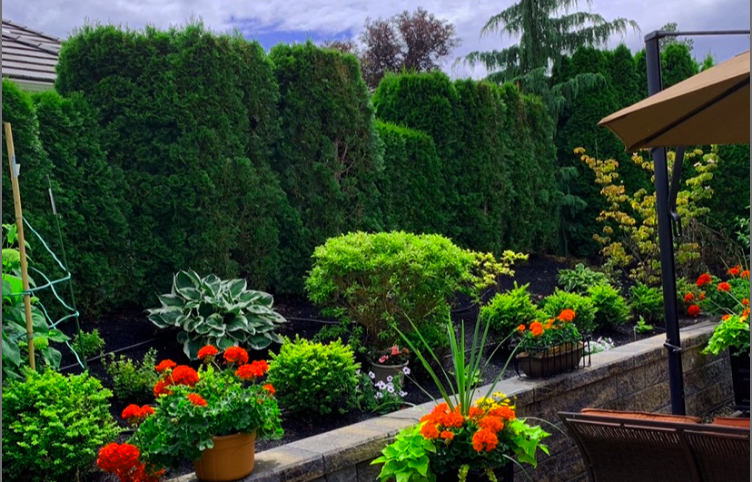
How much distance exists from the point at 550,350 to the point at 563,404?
15.6 inches

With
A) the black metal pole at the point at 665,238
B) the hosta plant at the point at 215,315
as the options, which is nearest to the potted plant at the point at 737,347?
the black metal pole at the point at 665,238

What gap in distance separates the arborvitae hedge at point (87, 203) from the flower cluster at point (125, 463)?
2.58 meters

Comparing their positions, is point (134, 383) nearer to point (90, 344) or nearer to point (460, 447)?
point (90, 344)

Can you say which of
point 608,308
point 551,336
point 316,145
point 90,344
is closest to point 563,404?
point 551,336

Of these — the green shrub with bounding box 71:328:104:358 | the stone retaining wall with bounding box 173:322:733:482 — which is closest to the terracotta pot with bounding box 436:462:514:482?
the stone retaining wall with bounding box 173:322:733:482

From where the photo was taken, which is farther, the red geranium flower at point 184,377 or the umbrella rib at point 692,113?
the red geranium flower at point 184,377

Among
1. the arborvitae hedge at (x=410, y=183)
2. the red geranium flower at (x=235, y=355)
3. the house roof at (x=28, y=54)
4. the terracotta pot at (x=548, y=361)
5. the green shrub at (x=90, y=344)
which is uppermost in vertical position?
the house roof at (x=28, y=54)

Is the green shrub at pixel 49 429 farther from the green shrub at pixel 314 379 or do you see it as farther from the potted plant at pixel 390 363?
the potted plant at pixel 390 363

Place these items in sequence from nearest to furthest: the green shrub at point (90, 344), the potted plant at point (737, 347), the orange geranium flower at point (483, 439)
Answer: the orange geranium flower at point (483, 439)
the green shrub at point (90, 344)
the potted plant at point (737, 347)

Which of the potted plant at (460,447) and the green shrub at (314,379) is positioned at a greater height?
the green shrub at (314,379)

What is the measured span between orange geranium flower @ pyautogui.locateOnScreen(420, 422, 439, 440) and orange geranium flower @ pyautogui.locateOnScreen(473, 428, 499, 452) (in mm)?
196

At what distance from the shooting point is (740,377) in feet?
18.4

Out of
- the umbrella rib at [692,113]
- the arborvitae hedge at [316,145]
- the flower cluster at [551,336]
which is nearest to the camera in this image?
the umbrella rib at [692,113]

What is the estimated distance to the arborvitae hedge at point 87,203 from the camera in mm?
5020
